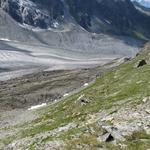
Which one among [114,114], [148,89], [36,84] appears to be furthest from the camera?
[36,84]

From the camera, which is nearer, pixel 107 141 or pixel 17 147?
pixel 107 141

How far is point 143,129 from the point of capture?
33.2 m

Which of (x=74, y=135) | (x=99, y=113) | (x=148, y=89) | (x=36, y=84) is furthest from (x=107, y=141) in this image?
(x=36, y=84)

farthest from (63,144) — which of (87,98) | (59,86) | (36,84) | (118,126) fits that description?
(36,84)

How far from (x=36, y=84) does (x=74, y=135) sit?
155m

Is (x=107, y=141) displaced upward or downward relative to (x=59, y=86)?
upward

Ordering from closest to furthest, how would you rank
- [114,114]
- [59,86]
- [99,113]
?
1. [114,114]
2. [99,113]
3. [59,86]

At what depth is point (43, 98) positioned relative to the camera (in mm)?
152750

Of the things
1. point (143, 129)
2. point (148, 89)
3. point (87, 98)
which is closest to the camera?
point (143, 129)

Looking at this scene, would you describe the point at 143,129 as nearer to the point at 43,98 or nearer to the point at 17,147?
the point at 17,147

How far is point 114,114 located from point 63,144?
8.30 meters

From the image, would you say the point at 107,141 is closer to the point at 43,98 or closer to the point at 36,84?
the point at 43,98

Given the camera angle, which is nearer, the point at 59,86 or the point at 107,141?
the point at 107,141

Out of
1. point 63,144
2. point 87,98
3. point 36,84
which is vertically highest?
point 63,144
